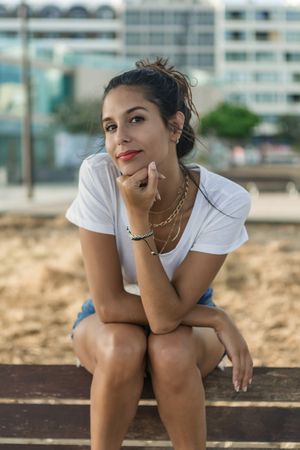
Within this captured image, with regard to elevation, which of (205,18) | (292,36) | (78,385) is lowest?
(78,385)

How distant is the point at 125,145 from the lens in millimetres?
2738

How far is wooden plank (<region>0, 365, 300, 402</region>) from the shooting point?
2.78 metres

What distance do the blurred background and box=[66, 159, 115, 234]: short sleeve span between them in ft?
0.81

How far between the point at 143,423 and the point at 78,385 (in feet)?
0.81

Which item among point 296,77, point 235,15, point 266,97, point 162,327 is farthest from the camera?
point 235,15

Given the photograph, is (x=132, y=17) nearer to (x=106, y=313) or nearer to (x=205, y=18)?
(x=205, y=18)

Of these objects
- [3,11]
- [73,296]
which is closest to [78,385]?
[73,296]

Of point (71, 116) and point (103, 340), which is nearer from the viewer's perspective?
point (103, 340)

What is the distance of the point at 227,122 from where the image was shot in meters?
68.9

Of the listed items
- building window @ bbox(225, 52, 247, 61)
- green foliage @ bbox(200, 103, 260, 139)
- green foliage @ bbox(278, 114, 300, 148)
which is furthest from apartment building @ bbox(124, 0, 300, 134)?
green foliage @ bbox(200, 103, 260, 139)

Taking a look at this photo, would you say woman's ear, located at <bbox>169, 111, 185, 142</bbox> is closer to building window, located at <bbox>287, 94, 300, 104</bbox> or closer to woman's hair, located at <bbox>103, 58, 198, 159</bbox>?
woman's hair, located at <bbox>103, 58, 198, 159</bbox>

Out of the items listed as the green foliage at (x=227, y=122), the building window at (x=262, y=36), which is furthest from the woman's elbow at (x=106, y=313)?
the building window at (x=262, y=36)

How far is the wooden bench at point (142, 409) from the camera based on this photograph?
2.79m

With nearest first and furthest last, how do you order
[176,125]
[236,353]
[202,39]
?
1. [236,353]
2. [176,125]
3. [202,39]
